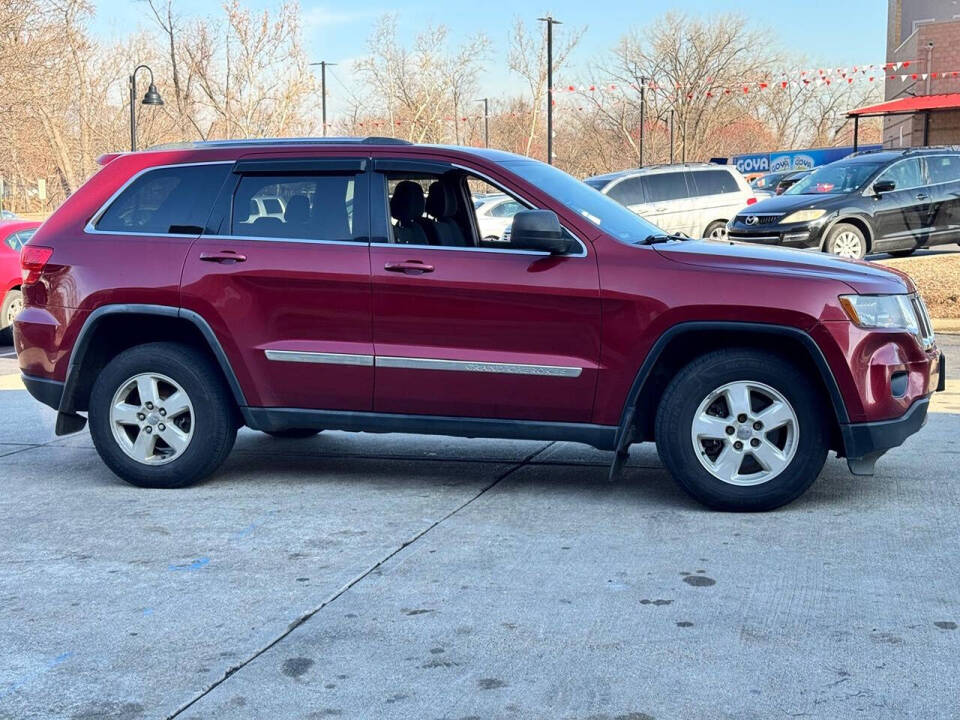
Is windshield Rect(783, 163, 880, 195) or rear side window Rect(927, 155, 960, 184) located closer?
windshield Rect(783, 163, 880, 195)

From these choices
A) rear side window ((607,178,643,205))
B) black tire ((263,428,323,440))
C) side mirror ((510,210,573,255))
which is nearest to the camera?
side mirror ((510,210,573,255))

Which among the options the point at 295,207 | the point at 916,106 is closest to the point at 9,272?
the point at 295,207

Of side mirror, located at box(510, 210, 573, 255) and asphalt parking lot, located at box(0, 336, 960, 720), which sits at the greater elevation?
side mirror, located at box(510, 210, 573, 255)

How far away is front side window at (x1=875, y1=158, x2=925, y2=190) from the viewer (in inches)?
704

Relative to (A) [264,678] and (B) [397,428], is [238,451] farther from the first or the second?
(A) [264,678]

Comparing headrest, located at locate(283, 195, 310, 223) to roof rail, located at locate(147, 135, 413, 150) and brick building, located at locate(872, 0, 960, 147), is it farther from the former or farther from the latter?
brick building, located at locate(872, 0, 960, 147)

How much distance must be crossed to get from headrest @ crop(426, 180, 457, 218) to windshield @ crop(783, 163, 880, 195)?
1256 centimetres

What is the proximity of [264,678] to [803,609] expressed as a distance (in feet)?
6.19

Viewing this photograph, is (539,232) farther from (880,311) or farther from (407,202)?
(880,311)

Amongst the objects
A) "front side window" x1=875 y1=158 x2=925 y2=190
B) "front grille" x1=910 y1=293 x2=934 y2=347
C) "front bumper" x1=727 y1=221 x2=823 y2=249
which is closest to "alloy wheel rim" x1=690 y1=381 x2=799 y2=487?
"front grille" x1=910 y1=293 x2=934 y2=347

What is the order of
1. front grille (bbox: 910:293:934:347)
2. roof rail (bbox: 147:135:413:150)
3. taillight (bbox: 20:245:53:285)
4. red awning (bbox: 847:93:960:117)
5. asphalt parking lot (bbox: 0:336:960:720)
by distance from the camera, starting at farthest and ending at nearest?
red awning (bbox: 847:93:960:117) → taillight (bbox: 20:245:53:285) → roof rail (bbox: 147:135:413:150) → front grille (bbox: 910:293:934:347) → asphalt parking lot (bbox: 0:336:960:720)

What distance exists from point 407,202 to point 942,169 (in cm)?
1386

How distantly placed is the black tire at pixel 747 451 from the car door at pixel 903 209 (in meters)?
12.6

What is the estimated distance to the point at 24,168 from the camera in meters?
55.0
